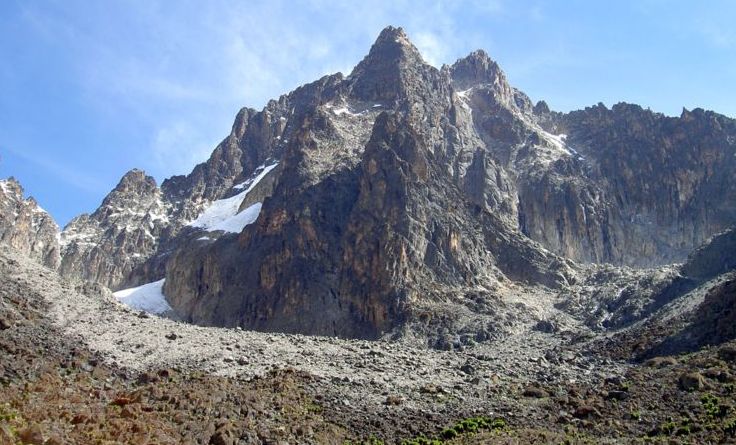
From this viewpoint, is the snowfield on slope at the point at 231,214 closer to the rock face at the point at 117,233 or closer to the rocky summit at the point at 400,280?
the rocky summit at the point at 400,280

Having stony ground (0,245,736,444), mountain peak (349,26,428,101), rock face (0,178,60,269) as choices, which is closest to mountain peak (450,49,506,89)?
mountain peak (349,26,428,101)

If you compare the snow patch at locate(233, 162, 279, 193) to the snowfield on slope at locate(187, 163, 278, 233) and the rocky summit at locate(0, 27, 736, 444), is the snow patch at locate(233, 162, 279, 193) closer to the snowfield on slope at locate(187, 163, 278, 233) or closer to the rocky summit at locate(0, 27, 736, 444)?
the snowfield on slope at locate(187, 163, 278, 233)

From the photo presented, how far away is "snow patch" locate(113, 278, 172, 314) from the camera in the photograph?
125m

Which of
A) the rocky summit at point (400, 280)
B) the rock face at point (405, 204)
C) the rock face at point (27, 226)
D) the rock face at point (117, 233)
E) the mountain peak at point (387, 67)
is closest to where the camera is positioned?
the rocky summit at point (400, 280)

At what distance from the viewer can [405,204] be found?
9819 centimetres

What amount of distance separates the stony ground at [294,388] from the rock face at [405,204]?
33286 mm

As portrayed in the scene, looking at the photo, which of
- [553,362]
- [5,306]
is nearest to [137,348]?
[5,306]

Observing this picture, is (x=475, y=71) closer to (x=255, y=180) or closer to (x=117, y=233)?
(x=255, y=180)

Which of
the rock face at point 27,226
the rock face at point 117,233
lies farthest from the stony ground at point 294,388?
the rock face at point 117,233

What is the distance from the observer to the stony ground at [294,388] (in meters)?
33.2

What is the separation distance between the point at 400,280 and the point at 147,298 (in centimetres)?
5890

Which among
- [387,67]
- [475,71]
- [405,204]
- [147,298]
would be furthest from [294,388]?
[475,71]

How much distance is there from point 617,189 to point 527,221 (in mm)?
22566

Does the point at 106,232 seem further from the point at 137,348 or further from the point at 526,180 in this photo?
the point at 137,348
